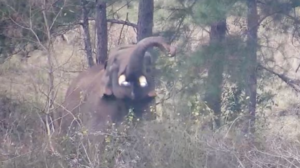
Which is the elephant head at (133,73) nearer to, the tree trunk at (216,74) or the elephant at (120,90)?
the elephant at (120,90)

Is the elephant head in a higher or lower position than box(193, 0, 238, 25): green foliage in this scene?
lower

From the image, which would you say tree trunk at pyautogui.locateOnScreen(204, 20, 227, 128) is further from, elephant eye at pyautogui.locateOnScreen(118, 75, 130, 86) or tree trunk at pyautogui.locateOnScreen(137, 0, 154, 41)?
tree trunk at pyautogui.locateOnScreen(137, 0, 154, 41)

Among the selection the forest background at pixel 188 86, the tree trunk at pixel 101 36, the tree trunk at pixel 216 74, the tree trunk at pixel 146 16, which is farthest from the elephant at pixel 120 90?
the tree trunk at pixel 101 36

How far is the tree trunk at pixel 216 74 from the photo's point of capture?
39.5 ft

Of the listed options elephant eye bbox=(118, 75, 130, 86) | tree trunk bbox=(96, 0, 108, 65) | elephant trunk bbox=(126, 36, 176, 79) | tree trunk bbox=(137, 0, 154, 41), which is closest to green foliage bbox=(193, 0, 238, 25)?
elephant trunk bbox=(126, 36, 176, 79)

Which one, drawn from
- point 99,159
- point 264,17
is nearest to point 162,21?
point 264,17

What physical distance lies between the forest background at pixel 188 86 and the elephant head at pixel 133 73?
0.36 m

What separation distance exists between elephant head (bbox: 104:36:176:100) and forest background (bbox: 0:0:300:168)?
36 cm

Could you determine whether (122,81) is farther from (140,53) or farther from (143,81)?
(140,53)

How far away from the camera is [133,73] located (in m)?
11.7

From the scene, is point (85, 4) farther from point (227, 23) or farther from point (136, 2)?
point (227, 23)

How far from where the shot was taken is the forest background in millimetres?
9758

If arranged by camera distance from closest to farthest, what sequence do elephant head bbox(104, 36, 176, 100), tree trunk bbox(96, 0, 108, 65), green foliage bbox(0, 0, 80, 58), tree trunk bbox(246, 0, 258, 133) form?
elephant head bbox(104, 36, 176, 100) → tree trunk bbox(246, 0, 258, 133) → green foliage bbox(0, 0, 80, 58) → tree trunk bbox(96, 0, 108, 65)

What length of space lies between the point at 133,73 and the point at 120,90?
1.18ft
